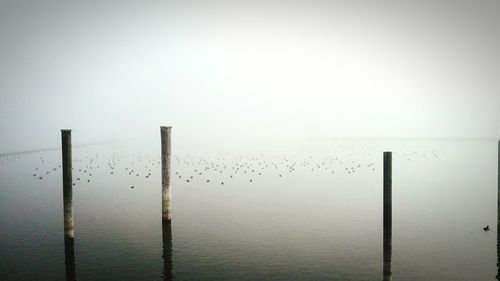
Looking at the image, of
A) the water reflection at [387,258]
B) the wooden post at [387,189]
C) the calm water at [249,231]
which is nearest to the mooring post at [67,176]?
the calm water at [249,231]

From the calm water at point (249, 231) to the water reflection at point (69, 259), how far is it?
21cm

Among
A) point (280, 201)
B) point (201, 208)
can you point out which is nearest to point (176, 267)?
point (201, 208)

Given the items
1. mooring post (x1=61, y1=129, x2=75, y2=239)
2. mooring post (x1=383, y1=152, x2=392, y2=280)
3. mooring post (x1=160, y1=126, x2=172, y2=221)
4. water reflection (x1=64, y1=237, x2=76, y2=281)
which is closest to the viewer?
mooring post (x1=383, y1=152, x2=392, y2=280)

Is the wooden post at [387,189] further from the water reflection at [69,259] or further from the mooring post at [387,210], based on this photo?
the water reflection at [69,259]

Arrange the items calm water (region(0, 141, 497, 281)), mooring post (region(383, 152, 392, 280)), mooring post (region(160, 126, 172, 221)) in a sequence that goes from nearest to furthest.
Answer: mooring post (region(383, 152, 392, 280)) < calm water (region(0, 141, 497, 281)) < mooring post (region(160, 126, 172, 221))

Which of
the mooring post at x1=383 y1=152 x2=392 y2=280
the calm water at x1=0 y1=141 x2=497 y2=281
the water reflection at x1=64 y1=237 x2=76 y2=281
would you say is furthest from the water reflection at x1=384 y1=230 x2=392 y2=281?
the water reflection at x1=64 y1=237 x2=76 y2=281

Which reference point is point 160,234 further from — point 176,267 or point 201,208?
point 201,208

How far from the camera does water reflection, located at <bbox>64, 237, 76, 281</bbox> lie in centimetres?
1591

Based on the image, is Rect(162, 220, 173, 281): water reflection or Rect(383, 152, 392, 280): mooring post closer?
Rect(383, 152, 392, 280): mooring post

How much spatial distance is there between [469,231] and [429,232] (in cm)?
249

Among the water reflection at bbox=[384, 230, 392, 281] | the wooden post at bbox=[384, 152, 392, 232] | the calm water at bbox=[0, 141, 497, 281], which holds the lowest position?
the calm water at bbox=[0, 141, 497, 281]

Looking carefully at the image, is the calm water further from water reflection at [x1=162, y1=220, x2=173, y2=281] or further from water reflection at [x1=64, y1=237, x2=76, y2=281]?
water reflection at [x1=64, y1=237, x2=76, y2=281]

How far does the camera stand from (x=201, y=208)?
28984 mm

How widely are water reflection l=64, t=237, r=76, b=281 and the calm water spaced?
21 cm
